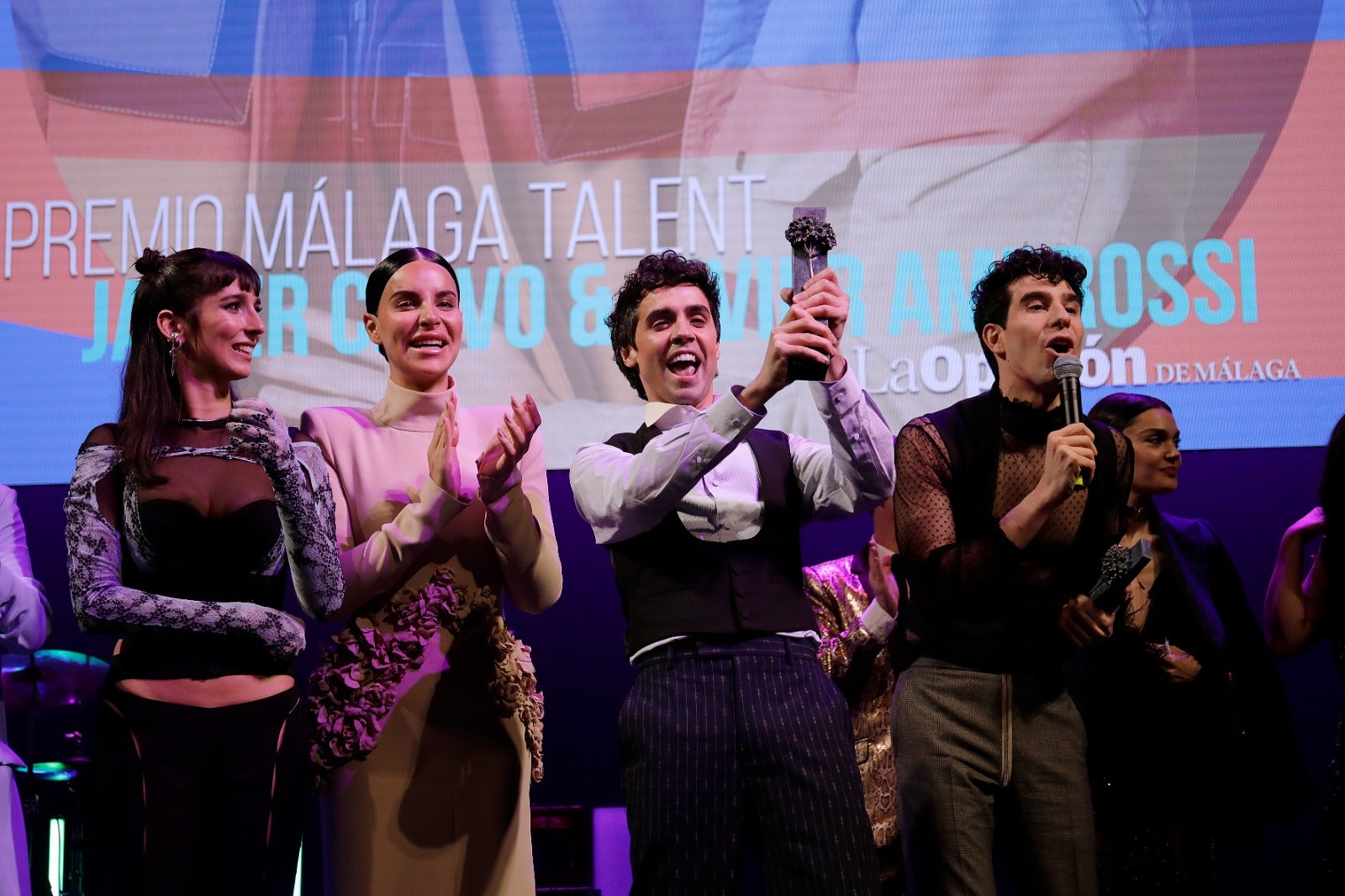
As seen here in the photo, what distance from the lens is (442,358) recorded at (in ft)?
9.03

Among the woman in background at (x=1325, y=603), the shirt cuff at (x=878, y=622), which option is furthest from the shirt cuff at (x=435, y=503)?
the woman in background at (x=1325, y=603)

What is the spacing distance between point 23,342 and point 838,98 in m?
2.89

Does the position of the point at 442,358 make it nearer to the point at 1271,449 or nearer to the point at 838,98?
the point at 838,98

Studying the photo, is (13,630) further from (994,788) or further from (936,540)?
(994,788)

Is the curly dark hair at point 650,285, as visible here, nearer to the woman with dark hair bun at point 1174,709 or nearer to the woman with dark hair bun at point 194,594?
the woman with dark hair bun at point 194,594

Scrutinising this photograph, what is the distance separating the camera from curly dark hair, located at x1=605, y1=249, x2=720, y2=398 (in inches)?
98.2

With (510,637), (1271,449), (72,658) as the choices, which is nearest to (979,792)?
(510,637)

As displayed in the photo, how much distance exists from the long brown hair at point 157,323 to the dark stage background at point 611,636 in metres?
2.50

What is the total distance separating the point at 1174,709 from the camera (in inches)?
122

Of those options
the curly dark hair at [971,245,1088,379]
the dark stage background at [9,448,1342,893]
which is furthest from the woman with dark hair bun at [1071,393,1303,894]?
the dark stage background at [9,448,1342,893]

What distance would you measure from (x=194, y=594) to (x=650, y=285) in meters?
1.04

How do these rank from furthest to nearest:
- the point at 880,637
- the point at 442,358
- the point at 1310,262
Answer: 1. the point at 1310,262
2. the point at 880,637
3. the point at 442,358

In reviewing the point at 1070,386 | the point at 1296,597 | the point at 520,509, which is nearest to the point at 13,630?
the point at 520,509

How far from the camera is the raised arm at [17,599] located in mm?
2809
